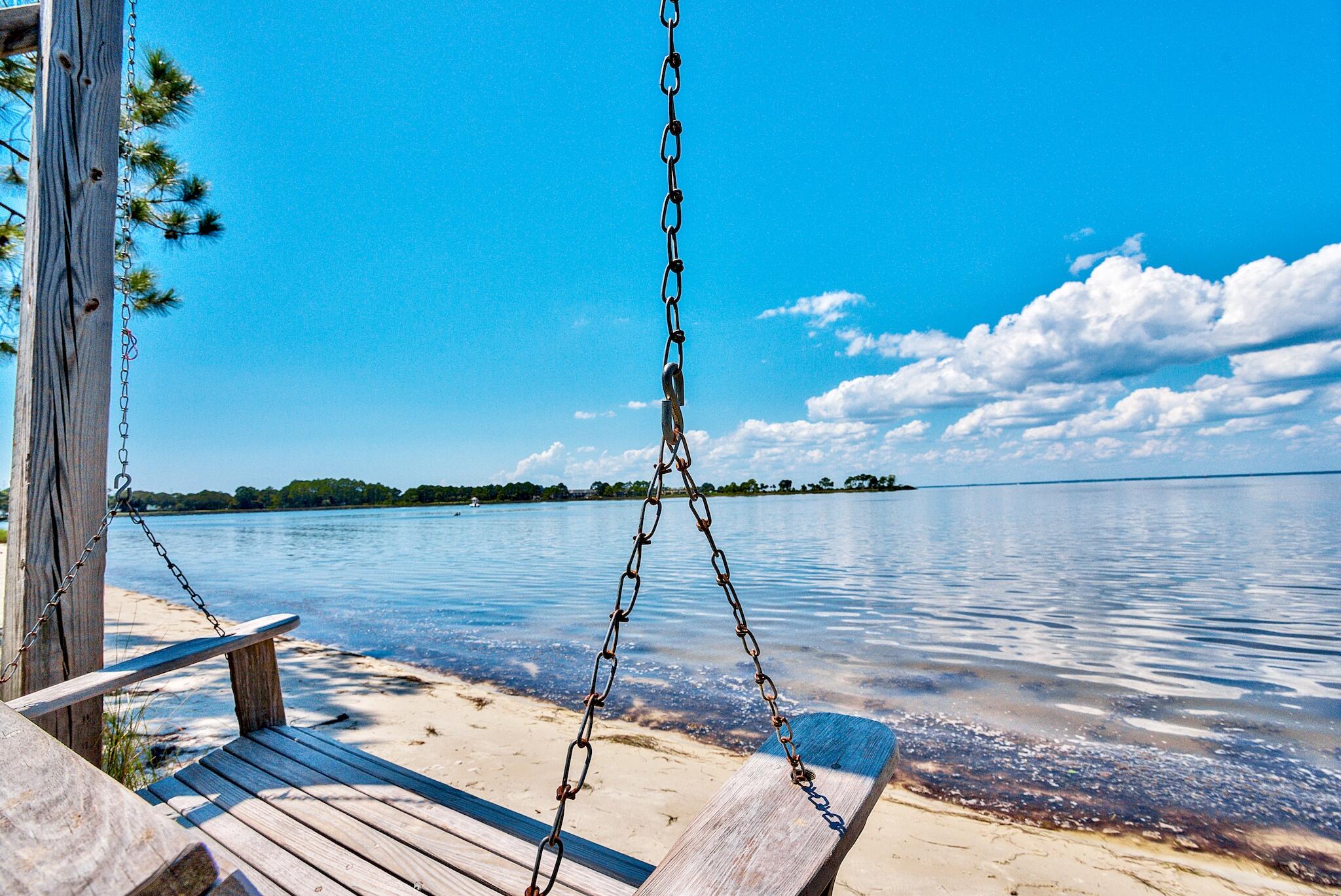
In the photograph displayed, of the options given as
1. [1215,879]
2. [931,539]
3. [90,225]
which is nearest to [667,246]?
[90,225]

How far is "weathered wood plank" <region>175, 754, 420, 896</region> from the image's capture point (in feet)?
6.39

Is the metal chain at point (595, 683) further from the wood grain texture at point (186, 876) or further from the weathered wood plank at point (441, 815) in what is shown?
the wood grain texture at point (186, 876)

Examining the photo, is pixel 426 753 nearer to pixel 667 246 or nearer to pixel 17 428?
pixel 17 428

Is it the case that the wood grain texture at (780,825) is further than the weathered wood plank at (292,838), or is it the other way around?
the weathered wood plank at (292,838)

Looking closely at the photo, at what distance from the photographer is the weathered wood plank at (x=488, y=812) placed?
2021mm

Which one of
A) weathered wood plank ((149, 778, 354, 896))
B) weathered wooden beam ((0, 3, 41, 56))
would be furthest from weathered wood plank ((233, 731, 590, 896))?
weathered wooden beam ((0, 3, 41, 56))

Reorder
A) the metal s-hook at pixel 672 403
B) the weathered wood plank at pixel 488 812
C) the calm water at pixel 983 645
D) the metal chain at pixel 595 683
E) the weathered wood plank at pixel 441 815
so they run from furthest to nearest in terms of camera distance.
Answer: the calm water at pixel 983 645, the weathered wood plank at pixel 488 812, the weathered wood plank at pixel 441 815, the metal s-hook at pixel 672 403, the metal chain at pixel 595 683

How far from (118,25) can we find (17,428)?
2139mm

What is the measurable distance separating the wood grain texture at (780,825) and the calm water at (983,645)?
9.79 feet

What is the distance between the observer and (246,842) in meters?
2.20

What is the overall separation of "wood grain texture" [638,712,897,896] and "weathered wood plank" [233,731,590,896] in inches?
25.1

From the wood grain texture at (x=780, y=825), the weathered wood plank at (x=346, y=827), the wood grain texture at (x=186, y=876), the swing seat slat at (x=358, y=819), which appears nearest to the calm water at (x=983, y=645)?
the wood grain texture at (x=780, y=825)

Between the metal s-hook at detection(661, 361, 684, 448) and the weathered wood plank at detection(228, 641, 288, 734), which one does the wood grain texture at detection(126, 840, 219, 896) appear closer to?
the metal s-hook at detection(661, 361, 684, 448)

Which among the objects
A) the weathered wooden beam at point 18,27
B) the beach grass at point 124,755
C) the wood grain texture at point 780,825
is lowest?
the beach grass at point 124,755
